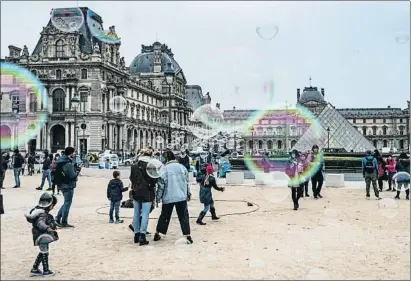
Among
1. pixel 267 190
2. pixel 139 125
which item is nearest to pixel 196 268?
pixel 267 190

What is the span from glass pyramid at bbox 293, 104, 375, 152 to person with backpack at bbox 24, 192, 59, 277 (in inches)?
1363

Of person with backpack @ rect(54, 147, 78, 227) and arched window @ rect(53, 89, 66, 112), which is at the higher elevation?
arched window @ rect(53, 89, 66, 112)

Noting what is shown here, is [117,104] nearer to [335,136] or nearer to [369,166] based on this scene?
[335,136]

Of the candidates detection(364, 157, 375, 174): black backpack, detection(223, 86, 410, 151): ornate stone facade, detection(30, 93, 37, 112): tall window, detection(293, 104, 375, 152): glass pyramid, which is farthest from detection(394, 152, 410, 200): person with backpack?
detection(223, 86, 410, 151): ornate stone facade

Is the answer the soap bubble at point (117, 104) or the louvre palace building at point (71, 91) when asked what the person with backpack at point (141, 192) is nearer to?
the louvre palace building at point (71, 91)

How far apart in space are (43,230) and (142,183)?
2.46m

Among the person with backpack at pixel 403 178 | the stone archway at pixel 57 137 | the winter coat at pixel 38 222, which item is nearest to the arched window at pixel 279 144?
the stone archway at pixel 57 137

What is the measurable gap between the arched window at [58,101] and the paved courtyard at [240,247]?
44731mm

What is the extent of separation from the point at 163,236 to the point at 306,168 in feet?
22.1

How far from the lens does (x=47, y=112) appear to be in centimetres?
5297

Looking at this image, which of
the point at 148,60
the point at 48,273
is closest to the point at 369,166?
the point at 48,273

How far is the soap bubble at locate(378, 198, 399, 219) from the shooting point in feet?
34.4

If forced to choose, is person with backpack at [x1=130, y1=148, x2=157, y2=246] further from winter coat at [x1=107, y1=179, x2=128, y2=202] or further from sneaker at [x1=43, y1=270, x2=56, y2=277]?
sneaker at [x1=43, y1=270, x2=56, y2=277]

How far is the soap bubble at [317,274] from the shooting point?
5328 mm
